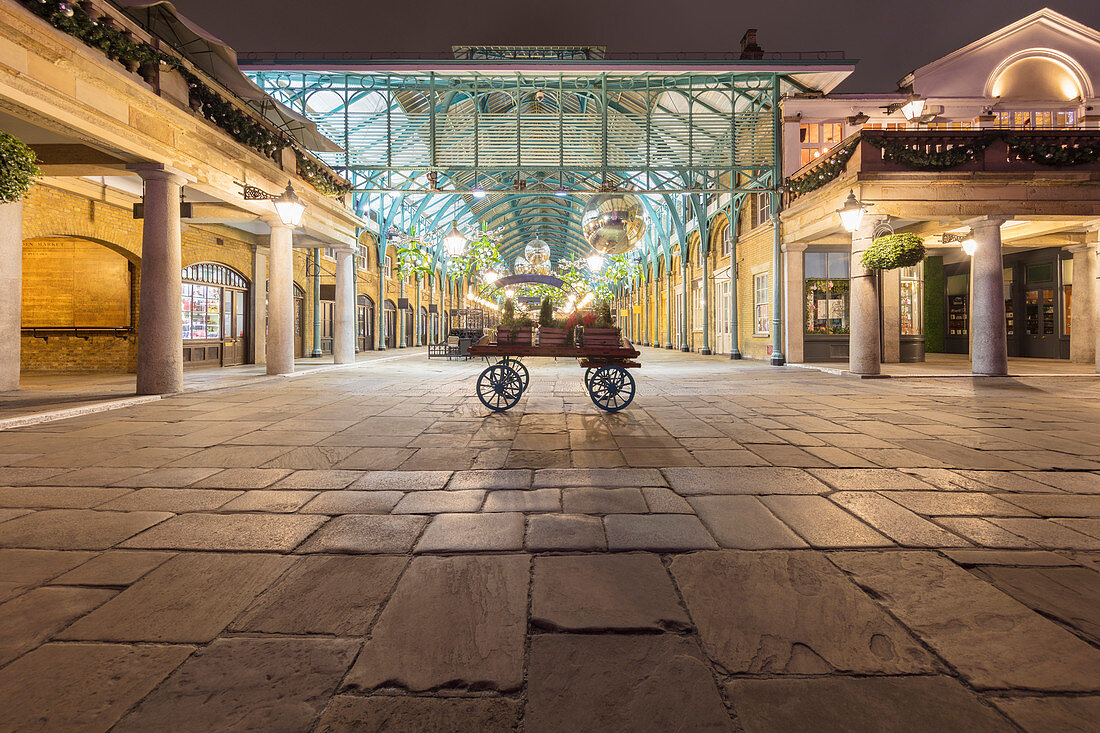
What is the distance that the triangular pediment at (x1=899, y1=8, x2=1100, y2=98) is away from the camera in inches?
683

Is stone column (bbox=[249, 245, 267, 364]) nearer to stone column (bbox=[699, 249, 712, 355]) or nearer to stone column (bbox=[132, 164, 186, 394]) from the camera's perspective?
stone column (bbox=[132, 164, 186, 394])

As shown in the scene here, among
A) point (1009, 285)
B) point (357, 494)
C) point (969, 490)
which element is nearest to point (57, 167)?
point (357, 494)

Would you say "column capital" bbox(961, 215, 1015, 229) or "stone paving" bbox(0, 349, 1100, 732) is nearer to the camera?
"stone paving" bbox(0, 349, 1100, 732)

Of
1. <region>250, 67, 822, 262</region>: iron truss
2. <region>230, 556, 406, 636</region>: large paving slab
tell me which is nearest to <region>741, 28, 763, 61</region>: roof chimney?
<region>250, 67, 822, 262</region>: iron truss

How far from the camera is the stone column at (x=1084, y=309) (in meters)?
15.3

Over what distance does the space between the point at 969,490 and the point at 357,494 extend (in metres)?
4.09

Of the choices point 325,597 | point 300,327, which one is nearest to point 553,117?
point 300,327

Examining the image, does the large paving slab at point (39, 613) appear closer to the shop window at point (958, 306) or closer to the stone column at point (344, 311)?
the stone column at point (344, 311)

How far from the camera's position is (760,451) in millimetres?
4945

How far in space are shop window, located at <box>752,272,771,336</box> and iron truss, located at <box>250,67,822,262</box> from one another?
326 centimetres

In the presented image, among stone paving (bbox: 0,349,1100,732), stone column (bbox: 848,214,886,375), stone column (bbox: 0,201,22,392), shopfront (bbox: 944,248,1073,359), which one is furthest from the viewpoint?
shopfront (bbox: 944,248,1073,359)

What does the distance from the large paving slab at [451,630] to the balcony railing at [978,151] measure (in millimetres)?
12868

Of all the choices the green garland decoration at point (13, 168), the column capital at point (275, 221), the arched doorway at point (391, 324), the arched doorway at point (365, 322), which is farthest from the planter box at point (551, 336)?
the arched doorway at point (391, 324)

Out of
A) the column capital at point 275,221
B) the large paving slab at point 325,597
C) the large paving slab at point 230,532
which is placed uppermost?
the column capital at point 275,221
